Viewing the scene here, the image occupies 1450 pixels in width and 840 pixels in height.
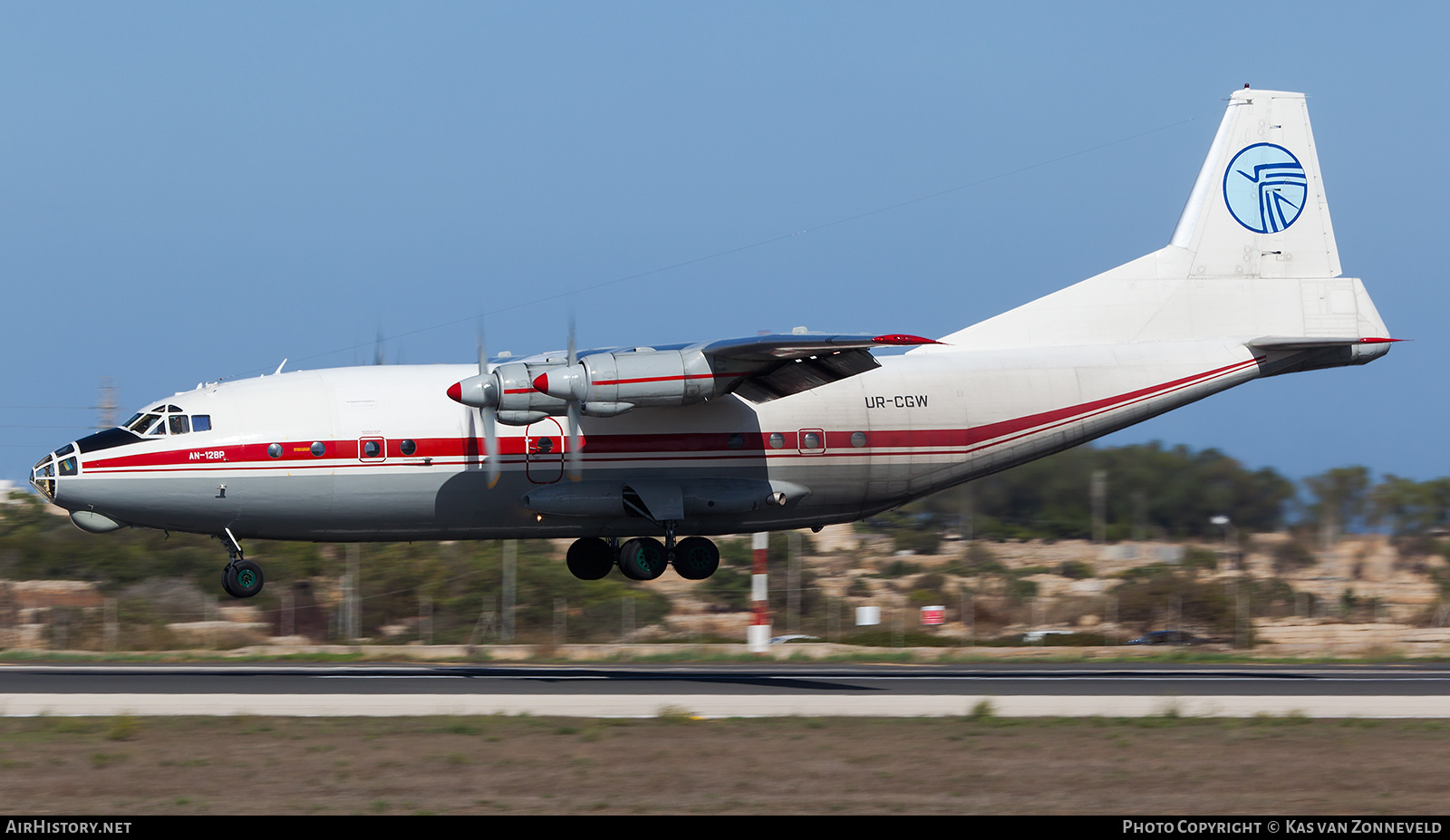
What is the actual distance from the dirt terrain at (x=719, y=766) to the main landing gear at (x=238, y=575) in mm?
4556

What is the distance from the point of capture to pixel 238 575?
22.4 metres

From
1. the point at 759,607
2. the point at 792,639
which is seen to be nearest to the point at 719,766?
the point at 759,607

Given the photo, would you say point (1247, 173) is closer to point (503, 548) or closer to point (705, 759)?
point (705, 759)

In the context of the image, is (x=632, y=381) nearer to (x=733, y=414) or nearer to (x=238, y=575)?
(x=733, y=414)

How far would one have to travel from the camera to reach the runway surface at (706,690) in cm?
1920

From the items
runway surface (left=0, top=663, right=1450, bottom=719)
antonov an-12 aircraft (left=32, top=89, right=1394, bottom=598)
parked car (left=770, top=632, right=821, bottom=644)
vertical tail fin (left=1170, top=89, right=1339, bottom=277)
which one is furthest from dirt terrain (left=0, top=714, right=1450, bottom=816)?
parked car (left=770, top=632, right=821, bottom=644)

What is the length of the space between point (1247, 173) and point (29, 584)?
1420 inches

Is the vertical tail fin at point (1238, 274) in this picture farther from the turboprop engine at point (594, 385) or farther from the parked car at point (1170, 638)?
the parked car at point (1170, 638)

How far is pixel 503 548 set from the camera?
4703 cm

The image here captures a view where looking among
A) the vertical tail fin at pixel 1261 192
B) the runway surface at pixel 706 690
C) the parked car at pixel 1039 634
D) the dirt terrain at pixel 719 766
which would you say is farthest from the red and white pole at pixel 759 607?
the dirt terrain at pixel 719 766

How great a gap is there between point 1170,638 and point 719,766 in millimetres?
27914
